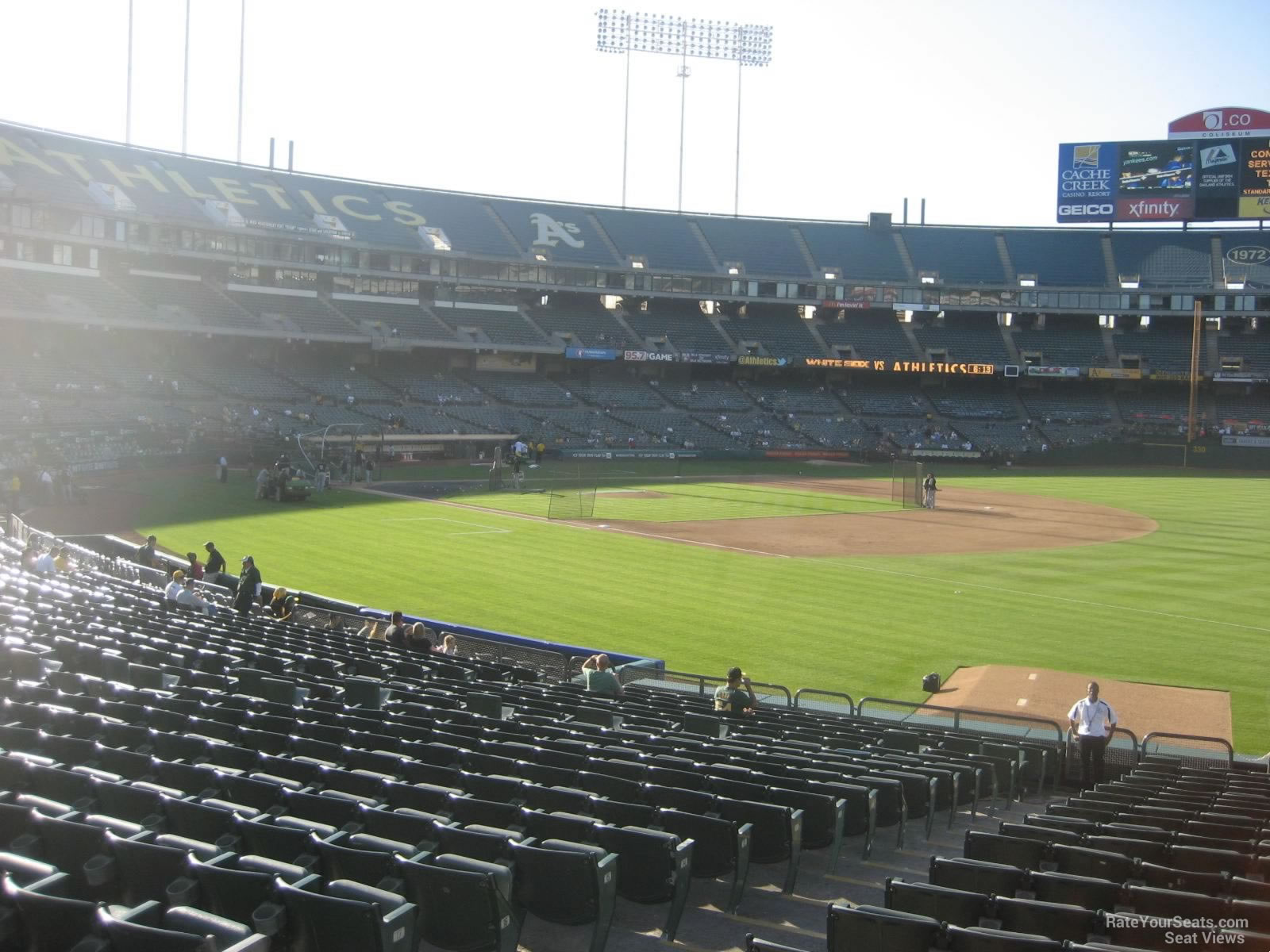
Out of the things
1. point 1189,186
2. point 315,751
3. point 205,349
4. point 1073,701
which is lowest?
point 1073,701

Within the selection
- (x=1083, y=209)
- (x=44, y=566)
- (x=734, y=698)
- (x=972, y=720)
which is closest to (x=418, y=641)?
(x=734, y=698)

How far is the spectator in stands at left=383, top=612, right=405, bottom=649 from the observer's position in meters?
18.6

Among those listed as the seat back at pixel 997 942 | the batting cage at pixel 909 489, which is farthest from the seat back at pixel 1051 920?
the batting cage at pixel 909 489

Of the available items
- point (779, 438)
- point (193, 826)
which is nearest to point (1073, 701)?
point (193, 826)

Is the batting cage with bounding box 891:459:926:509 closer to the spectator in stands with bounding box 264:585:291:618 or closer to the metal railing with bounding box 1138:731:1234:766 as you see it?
the metal railing with bounding box 1138:731:1234:766

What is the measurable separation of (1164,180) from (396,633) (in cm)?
8411

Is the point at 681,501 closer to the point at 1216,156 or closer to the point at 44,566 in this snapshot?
the point at 44,566

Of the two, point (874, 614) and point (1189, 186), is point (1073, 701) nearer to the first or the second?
point (874, 614)

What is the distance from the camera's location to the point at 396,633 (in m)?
18.8

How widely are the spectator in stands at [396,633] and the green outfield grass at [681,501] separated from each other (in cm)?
2659

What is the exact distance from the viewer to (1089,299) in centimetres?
8975

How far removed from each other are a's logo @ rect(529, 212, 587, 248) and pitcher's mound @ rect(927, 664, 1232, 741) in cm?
7065

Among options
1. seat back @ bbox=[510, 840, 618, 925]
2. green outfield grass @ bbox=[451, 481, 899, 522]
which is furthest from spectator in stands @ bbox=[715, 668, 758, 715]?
green outfield grass @ bbox=[451, 481, 899, 522]

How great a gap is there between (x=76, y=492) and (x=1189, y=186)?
7950 centimetres
